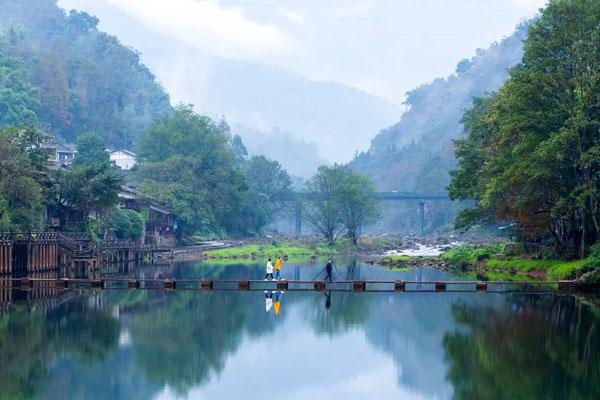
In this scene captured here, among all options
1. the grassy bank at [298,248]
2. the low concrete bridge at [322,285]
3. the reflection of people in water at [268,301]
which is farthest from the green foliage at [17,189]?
the grassy bank at [298,248]

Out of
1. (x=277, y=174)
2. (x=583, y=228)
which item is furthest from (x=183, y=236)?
(x=583, y=228)

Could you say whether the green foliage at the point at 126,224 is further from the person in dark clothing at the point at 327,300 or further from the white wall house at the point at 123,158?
the white wall house at the point at 123,158

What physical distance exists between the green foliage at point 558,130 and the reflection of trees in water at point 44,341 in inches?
1282

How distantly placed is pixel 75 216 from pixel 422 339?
58.1 metres

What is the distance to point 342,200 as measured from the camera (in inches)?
5748

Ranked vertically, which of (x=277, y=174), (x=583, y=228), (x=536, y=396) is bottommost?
(x=536, y=396)

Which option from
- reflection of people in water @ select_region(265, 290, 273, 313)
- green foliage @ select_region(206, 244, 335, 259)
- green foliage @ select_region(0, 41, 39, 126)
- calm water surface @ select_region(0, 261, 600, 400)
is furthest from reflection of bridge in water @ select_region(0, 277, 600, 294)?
green foliage @ select_region(0, 41, 39, 126)

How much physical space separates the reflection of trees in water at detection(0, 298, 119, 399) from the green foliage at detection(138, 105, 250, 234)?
78963 mm

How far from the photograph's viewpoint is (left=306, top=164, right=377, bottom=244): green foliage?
145 m

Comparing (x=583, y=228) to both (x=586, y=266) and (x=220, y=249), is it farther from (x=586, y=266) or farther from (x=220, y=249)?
(x=220, y=249)

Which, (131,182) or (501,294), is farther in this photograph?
(131,182)

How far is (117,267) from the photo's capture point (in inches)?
3627

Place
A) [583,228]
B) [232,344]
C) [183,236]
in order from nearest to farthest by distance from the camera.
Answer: [232,344]
[583,228]
[183,236]

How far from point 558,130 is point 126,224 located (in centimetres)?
5421
